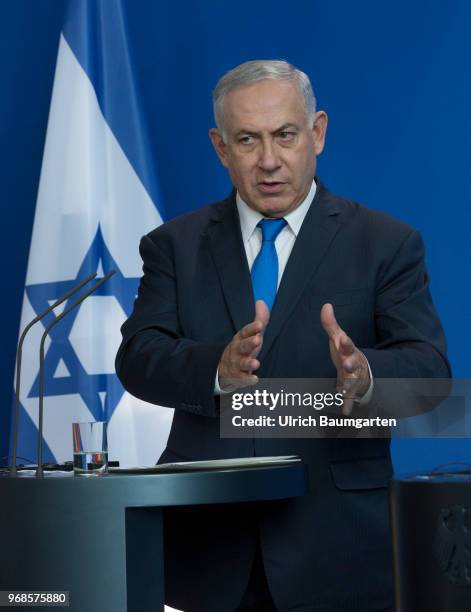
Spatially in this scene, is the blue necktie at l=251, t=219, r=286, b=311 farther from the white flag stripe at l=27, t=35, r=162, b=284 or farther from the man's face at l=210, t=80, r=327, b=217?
the white flag stripe at l=27, t=35, r=162, b=284

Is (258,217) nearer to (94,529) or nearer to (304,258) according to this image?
(304,258)

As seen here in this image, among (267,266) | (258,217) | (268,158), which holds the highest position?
(268,158)

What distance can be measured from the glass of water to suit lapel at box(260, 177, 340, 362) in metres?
0.52

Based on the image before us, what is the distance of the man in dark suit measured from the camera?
214 cm

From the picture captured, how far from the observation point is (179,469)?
1.84 meters

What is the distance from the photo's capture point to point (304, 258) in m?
2.36

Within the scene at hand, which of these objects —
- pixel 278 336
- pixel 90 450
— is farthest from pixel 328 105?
pixel 90 450

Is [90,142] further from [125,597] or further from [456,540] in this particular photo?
[456,540]

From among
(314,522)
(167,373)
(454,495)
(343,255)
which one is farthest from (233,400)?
(454,495)

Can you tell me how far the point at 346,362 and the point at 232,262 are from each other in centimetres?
56

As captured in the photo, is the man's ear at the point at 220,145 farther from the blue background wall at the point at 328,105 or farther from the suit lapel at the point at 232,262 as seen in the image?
the blue background wall at the point at 328,105

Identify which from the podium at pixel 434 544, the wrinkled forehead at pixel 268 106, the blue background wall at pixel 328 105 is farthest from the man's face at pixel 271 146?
the blue background wall at pixel 328 105

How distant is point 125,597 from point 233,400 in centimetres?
51

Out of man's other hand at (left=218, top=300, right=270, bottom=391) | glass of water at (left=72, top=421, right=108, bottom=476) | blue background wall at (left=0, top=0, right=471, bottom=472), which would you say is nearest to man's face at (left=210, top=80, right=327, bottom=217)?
man's other hand at (left=218, top=300, right=270, bottom=391)
